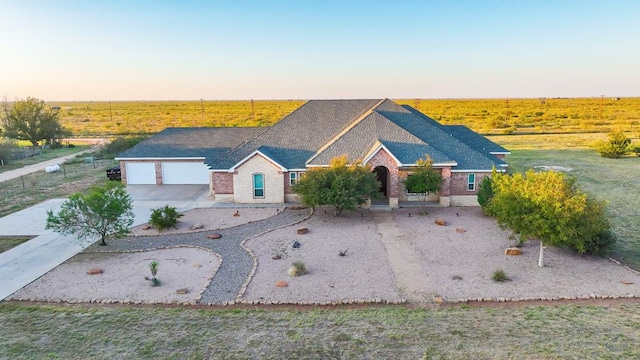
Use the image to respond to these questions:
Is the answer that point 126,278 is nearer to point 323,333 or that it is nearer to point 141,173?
point 323,333

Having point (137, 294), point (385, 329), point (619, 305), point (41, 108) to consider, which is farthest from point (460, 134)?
point (41, 108)

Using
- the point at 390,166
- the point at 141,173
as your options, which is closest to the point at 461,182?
the point at 390,166

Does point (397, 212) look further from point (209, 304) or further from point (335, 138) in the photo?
point (209, 304)

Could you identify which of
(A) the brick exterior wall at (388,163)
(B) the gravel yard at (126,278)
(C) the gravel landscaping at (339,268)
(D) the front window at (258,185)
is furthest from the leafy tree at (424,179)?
(B) the gravel yard at (126,278)

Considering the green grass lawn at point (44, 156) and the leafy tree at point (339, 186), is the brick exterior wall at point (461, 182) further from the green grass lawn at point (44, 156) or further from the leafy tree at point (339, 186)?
the green grass lawn at point (44, 156)

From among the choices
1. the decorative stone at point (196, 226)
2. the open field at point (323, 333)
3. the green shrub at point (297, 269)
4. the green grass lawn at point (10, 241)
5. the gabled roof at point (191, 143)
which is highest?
the gabled roof at point (191, 143)

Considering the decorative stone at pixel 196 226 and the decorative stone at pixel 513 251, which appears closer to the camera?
the decorative stone at pixel 513 251

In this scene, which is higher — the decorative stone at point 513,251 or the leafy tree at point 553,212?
the leafy tree at point 553,212
